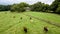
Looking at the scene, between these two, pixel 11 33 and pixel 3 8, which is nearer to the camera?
pixel 11 33

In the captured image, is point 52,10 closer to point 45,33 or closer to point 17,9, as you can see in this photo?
point 17,9

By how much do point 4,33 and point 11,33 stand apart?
2.25 meters

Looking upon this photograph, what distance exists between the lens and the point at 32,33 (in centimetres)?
2812

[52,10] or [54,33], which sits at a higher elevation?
[54,33]

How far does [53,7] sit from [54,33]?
4276 centimetres

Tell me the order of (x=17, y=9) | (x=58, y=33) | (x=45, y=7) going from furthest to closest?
1. (x=17, y=9)
2. (x=45, y=7)
3. (x=58, y=33)

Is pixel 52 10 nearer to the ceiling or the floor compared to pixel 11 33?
nearer to the floor

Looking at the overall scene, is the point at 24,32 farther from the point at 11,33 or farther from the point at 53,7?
the point at 53,7

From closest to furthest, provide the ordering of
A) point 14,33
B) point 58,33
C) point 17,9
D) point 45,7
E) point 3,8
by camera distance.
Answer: point 58,33
point 14,33
point 45,7
point 17,9
point 3,8

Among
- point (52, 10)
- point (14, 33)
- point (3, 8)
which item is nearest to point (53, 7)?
point (52, 10)

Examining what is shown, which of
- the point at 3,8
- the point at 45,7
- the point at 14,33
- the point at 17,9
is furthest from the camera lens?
the point at 3,8

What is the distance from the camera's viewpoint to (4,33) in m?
30.3

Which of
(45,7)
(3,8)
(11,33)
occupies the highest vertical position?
(11,33)

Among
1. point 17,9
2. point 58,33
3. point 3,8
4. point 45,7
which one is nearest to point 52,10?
point 45,7
